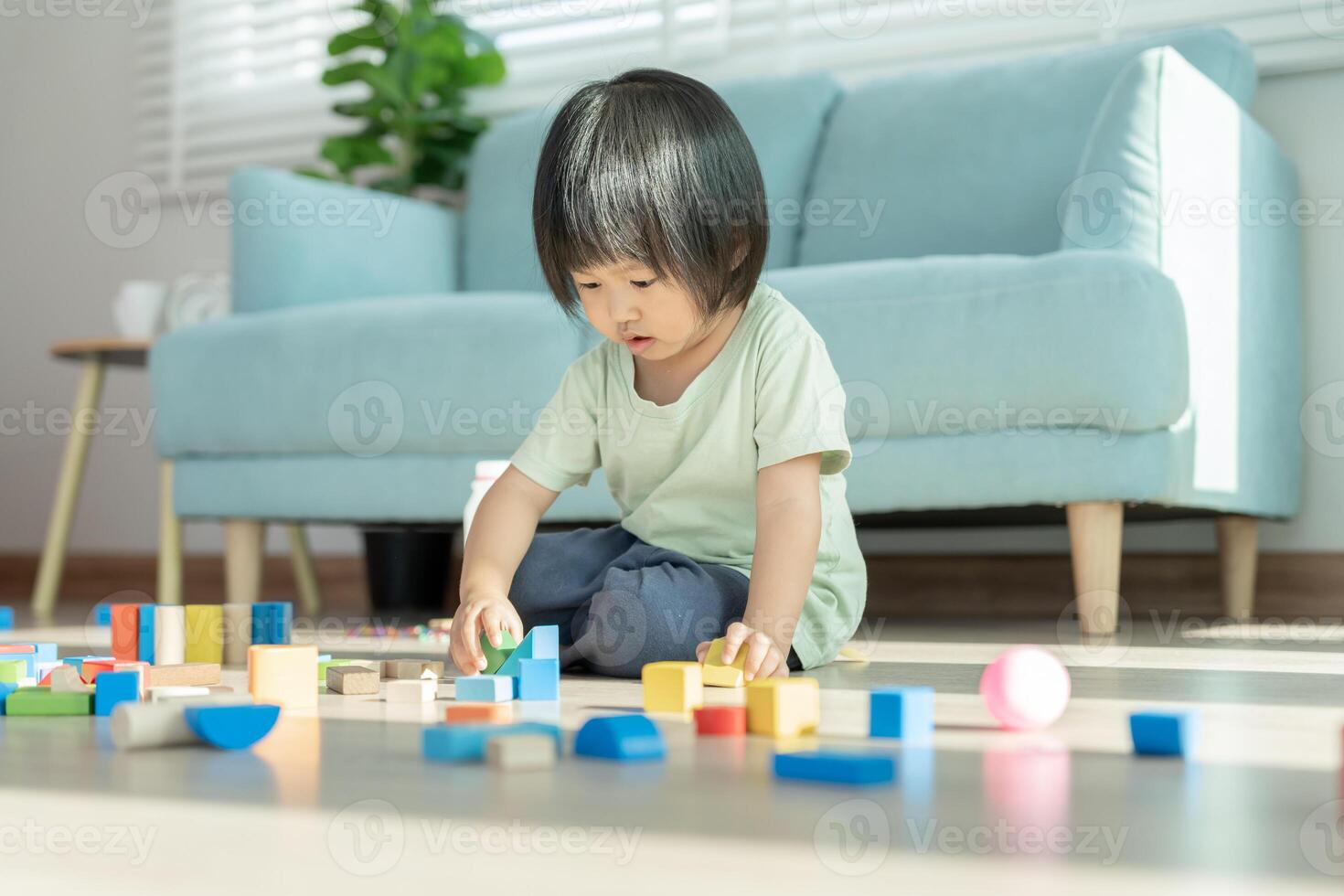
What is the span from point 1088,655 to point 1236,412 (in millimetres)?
633

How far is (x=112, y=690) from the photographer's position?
897 millimetres

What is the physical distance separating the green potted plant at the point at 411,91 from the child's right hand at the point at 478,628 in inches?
73.0

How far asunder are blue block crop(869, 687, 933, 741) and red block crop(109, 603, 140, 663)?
80cm

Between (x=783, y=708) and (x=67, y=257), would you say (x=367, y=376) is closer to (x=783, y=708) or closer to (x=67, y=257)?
(x=783, y=708)

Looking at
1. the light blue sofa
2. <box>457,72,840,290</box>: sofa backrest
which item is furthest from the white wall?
the light blue sofa

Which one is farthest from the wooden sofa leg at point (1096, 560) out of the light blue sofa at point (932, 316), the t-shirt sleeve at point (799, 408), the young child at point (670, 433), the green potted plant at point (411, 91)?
the green potted plant at point (411, 91)

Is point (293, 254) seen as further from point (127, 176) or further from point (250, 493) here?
point (127, 176)

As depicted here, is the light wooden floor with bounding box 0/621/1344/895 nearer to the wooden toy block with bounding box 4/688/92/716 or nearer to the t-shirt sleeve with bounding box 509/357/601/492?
the wooden toy block with bounding box 4/688/92/716

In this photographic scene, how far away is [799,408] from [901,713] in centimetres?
49

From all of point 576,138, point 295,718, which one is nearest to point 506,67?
point 576,138

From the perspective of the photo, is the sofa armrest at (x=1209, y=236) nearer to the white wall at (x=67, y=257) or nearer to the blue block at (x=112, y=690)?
the blue block at (x=112, y=690)

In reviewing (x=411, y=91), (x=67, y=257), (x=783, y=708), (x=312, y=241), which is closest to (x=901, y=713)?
(x=783, y=708)

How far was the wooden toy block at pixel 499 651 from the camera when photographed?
1081mm

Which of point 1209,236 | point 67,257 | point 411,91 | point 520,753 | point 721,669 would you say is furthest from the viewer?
point 67,257
